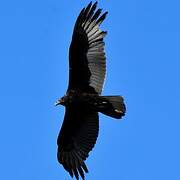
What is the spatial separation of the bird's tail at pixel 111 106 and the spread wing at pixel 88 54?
1.94ft

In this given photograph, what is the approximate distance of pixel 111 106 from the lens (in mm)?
15758

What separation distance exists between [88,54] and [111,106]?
4.98 ft

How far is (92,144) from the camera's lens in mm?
16641

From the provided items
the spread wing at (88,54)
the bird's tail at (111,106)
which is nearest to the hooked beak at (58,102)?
the spread wing at (88,54)

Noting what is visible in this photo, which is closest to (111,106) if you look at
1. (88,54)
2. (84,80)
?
(84,80)

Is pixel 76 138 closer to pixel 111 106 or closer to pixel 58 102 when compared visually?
pixel 58 102

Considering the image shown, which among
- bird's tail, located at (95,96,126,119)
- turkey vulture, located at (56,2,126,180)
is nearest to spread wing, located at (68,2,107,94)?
turkey vulture, located at (56,2,126,180)

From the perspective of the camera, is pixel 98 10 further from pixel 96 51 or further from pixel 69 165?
pixel 69 165

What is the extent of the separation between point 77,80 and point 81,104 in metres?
0.63

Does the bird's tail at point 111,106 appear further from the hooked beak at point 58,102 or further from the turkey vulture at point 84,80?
the hooked beak at point 58,102

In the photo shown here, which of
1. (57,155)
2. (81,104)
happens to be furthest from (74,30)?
(57,155)

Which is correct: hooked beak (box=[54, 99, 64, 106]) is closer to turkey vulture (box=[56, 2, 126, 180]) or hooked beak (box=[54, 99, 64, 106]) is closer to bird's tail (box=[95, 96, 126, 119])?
turkey vulture (box=[56, 2, 126, 180])

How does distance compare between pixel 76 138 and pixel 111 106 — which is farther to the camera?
pixel 76 138

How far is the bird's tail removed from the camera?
15.7m
